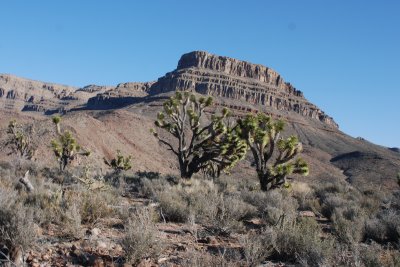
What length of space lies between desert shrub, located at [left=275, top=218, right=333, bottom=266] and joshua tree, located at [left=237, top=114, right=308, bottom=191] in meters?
10.0

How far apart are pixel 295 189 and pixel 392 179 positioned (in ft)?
179

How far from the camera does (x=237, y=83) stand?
136 metres

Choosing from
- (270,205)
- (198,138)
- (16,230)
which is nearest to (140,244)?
(16,230)

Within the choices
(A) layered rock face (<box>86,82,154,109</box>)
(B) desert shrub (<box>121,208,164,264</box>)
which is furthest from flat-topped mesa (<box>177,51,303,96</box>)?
(B) desert shrub (<box>121,208,164,264</box>)

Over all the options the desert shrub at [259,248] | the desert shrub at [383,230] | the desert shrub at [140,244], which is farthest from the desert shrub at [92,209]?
the desert shrub at [383,230]

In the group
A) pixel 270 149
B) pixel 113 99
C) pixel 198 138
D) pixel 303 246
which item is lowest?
pixel 303 246

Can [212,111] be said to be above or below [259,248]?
above

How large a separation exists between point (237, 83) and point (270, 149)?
12056cm

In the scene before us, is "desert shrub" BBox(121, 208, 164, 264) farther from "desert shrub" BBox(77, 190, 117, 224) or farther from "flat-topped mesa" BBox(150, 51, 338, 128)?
"flat-topped mesa" BBox(150, 51, 338, 128)

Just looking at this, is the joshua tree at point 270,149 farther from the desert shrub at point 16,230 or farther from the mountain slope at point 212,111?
the desert shrub at point 16,230

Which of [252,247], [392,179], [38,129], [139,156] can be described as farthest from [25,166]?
[392,179]

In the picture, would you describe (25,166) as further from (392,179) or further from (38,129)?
(392,179)

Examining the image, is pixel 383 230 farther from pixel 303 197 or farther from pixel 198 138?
pixel 198 138

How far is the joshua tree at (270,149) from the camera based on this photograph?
16656 millimetres
